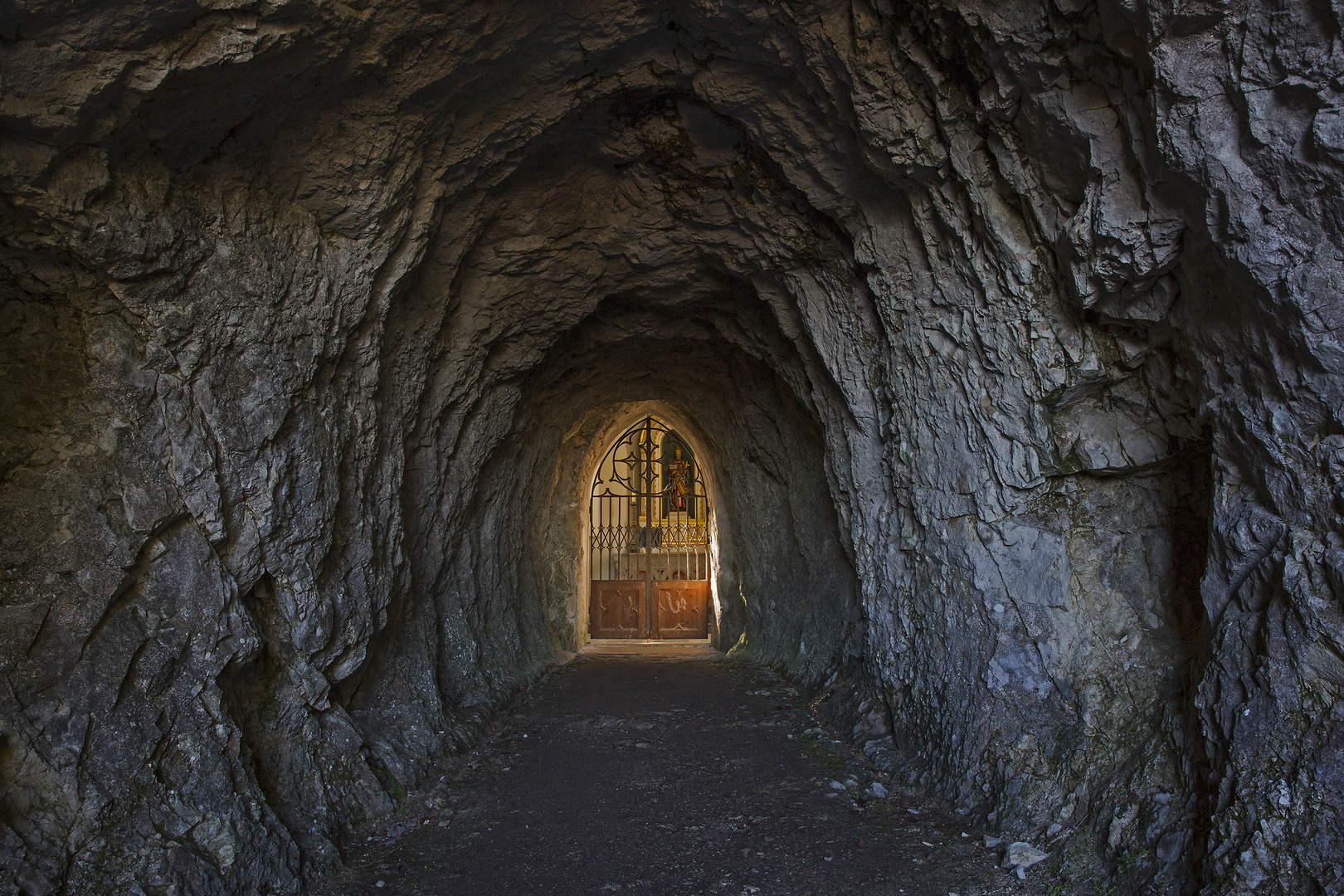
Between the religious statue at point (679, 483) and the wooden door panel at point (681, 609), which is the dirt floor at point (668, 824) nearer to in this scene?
the wooden door panel at point (681, 609)

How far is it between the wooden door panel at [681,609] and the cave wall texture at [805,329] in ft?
25.9

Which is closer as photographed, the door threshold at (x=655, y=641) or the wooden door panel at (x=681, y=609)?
the door threshold at (x=655, y=641)

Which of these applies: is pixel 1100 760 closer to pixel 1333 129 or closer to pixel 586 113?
pixel 1333 129

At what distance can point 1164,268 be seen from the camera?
3287 mm

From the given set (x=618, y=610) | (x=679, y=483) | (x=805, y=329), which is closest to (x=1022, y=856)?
(x=805, y=329)

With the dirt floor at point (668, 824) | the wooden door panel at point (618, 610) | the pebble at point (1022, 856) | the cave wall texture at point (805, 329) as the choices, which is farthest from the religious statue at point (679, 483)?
the pebble at point (1022, 856)

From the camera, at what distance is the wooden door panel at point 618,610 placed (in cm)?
1417

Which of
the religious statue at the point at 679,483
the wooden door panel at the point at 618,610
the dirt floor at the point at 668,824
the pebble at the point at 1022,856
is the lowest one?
the wooden door panel at the point at 618,610

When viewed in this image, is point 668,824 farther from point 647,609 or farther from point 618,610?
point 618,610

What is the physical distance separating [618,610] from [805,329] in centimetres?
881

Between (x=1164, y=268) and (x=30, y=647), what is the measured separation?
479 centimetres

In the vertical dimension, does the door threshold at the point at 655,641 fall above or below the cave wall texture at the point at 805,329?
below

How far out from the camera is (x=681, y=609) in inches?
557

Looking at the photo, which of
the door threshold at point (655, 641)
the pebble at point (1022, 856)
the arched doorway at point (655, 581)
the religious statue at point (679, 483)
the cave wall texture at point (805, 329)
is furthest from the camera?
the religious statue at point (679, 483)
